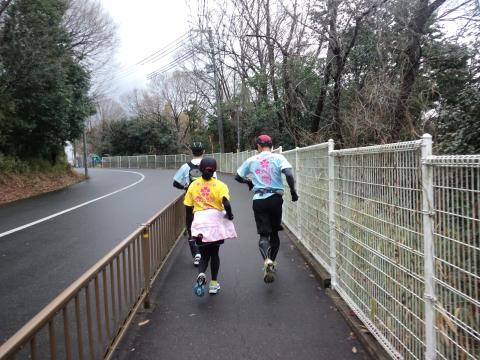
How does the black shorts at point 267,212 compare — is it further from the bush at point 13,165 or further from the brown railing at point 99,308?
the bush at point 13,165

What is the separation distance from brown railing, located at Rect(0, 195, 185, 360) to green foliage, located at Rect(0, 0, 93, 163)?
15.4m

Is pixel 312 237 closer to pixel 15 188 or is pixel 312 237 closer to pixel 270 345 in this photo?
pixel 270 345

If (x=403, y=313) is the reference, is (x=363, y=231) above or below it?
above

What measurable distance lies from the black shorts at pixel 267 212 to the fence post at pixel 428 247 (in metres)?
2.91

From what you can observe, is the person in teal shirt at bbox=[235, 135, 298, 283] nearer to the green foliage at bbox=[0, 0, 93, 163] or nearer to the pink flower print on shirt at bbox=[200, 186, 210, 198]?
the pink flower print on shirt at bbox=[200, 186, 210, 198]

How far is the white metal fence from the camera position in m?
2.31

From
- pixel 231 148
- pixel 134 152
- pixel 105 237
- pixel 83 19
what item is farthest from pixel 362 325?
pixel 134 152

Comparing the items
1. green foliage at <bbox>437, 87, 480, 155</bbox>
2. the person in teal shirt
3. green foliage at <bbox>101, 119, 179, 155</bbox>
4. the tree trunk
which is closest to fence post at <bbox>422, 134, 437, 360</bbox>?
the person in teal shirt

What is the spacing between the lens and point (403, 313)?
10.6ft

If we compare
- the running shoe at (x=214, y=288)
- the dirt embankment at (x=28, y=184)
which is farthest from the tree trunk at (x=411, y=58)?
the dirt embankment at (x=28, y=184)

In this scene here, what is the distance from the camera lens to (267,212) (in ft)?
18.3

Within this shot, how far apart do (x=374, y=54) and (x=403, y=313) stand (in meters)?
12.8

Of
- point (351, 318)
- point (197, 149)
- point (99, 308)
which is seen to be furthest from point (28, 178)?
point (351, 318)

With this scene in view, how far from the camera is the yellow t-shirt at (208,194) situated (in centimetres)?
507
